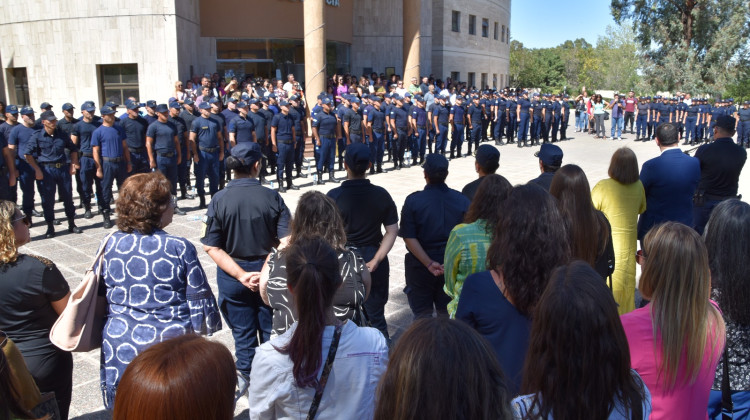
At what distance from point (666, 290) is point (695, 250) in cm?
20

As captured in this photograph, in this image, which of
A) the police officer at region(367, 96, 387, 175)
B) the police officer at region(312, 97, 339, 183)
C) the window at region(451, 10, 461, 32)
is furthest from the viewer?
the window at region(451, 10, 461, 32)

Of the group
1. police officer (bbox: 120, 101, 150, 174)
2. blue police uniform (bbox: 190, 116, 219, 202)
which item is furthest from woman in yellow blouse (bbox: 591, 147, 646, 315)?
police officer (bbox: 120, 101, 150, 174)

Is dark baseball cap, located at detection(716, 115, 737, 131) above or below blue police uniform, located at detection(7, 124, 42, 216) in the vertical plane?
above

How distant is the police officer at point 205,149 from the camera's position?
1105 centimetres

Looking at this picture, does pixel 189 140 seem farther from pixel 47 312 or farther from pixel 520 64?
pixel 520 64

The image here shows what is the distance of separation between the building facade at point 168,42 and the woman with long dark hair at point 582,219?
16.2 m

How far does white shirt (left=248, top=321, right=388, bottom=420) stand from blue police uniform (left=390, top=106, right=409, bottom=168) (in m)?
13.8

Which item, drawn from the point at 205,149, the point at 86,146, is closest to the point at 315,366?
the point at 86,146

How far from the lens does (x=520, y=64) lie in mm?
75875

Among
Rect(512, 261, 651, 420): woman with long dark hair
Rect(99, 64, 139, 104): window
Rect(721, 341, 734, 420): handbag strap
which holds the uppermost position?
Rect(99, 64, 139, 104): window

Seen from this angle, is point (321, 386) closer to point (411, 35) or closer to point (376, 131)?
point (376, 131)

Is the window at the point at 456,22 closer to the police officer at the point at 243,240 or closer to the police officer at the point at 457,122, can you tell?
the police officer at the point at 457,122

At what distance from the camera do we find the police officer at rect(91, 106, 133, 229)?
9.41 meters

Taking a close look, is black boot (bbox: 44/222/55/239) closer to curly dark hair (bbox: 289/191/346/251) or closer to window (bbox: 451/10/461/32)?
curly dark hair (bbox: 289/191/346/251)
